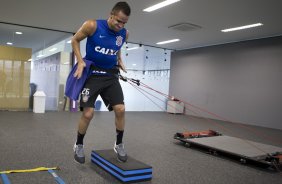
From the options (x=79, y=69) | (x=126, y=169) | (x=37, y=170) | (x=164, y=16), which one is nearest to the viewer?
(x=126, y=169)

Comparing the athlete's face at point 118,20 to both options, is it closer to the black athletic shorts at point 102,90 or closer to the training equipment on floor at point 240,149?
the black athletic shorts at point 102,90

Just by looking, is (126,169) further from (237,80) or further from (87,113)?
(237,80)

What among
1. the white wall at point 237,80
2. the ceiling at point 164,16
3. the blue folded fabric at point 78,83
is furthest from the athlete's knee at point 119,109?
the white wall at point 237,80

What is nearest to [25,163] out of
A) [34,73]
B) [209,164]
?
[209,164]

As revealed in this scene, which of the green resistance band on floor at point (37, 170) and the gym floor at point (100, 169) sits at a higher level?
the green resistance band on floor at point (37, 170)

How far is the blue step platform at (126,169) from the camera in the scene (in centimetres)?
223

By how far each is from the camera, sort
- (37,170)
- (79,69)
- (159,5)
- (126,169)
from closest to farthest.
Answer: (126,169)
(79,69)
(37,170)
(159,5)

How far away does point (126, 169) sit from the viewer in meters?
2.23

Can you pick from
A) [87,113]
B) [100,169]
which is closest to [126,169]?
[100,169]

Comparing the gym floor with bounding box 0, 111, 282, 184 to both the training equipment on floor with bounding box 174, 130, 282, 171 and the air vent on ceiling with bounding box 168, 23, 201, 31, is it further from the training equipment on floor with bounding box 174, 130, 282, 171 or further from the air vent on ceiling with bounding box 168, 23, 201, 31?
the air vent on ceiling with bounding box 168, 23, 201, 31

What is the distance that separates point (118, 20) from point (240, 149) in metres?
2.37

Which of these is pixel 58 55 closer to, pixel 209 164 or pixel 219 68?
pixel 219 68

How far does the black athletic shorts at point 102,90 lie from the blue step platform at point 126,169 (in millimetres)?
504

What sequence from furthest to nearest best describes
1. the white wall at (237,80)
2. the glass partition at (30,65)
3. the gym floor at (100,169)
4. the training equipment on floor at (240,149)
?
the glass partition at (30,65) → the white wall at (237,80) → the training equipment on floor at (240,149) → the gym floor at (100,169)
